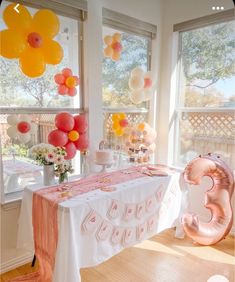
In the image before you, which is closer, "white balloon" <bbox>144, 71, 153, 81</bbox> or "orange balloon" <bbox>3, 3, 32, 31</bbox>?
"orange balloon" <bbox>3, 3, 32, 31</bbox>

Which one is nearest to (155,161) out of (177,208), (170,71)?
(177,208)

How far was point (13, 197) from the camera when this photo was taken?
212 cm

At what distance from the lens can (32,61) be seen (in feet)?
6.12

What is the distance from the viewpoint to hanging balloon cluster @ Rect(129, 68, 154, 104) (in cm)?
275

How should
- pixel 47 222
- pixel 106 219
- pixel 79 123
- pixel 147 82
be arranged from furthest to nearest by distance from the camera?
pixel 147 82, pixel 79 123, pixel 106 219, pixel 47 222

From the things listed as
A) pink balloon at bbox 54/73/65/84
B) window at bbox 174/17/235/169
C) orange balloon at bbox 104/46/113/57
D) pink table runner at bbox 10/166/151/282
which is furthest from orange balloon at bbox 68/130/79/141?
window at bbox 174/17/235/169

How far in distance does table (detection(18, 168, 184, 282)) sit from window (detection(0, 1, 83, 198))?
0.37 meters

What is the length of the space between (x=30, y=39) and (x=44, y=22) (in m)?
0.17

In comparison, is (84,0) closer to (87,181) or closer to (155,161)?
(87,181)

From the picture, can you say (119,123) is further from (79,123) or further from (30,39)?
(30,39)

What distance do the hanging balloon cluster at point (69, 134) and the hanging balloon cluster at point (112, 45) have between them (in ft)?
2.88

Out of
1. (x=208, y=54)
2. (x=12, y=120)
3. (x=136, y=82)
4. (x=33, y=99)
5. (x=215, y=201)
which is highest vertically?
(x=208, y=54)

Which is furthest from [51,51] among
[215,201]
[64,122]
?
[215,201]

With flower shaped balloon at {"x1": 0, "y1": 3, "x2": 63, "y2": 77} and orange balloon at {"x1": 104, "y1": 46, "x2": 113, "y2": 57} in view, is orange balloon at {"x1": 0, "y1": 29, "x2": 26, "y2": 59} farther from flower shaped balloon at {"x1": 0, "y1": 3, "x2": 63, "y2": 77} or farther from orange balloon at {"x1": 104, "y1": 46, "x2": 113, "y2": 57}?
orange balloon at {"x1": 104, "y1": 46, "x2": 113, "y2": 57}
